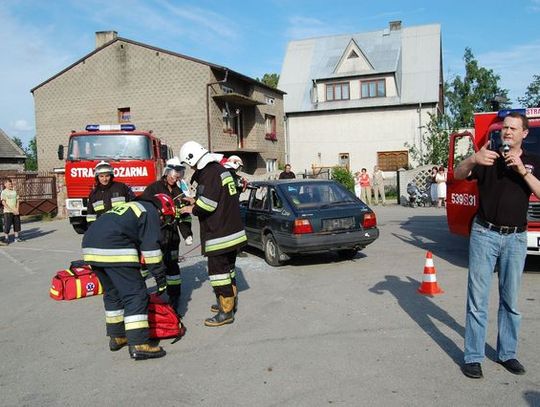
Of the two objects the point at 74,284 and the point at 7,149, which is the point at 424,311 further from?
the point at 7,149

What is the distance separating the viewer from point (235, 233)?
576cm

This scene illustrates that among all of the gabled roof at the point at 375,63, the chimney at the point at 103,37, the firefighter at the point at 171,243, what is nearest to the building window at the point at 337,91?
the gabled roof at the point at 375,63

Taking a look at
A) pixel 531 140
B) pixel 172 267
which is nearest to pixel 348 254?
pixel 531 140

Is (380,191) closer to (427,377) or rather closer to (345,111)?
(345,111)

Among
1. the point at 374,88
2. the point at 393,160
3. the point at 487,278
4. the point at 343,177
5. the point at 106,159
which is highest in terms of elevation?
the point at 374,88

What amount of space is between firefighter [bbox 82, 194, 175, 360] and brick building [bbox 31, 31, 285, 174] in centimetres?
2202

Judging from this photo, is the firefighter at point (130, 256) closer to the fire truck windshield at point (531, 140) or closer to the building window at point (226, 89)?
the fire truck windshield at point (531, 140)

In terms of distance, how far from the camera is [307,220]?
8500 millimetres

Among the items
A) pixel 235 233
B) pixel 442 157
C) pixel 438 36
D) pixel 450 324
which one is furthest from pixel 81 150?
pixel 438 36

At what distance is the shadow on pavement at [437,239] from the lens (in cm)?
954

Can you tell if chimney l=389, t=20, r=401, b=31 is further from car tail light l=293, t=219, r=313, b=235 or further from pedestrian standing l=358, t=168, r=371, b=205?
car tail light l=293, t=219, r=313, b=235

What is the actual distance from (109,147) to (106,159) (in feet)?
1.11

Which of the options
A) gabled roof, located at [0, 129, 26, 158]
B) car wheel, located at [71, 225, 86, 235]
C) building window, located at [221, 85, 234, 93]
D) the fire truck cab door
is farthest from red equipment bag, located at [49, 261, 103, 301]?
gabled roof, located at [0, 129, 26, 158]

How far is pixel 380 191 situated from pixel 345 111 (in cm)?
1356
